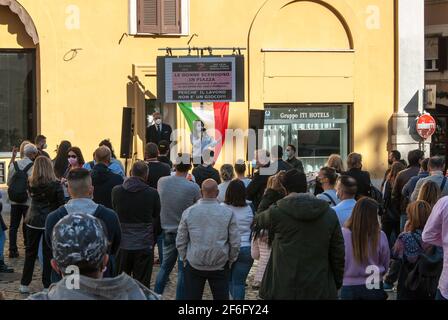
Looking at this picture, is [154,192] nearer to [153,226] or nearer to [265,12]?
[153,226]

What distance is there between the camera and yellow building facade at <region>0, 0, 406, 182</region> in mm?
19422

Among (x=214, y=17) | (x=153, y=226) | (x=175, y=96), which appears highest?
(x=214, y=17)

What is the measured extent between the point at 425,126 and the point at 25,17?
33.7 feet

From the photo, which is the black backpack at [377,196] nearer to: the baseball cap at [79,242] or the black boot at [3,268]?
the black boot at [3,268]

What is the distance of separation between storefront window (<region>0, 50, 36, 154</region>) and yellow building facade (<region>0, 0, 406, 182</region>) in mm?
72

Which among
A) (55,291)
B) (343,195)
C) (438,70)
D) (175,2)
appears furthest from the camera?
(438,70)

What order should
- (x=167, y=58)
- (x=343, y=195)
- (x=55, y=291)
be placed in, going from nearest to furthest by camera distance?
(x=55, y=291), (x=343, y=195), (x=167, y=58)

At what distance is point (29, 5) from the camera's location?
19188 mm

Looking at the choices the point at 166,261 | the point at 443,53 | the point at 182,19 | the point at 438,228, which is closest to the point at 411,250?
the point at 438,228

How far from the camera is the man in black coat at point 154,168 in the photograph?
1125 centimetres

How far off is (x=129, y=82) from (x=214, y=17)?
107 inches

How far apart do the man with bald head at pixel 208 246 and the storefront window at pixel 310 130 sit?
44.5 feet

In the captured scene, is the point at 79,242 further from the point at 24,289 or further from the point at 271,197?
the point at 24,289

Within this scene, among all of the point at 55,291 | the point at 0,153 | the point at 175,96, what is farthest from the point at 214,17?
the point at 55,291
